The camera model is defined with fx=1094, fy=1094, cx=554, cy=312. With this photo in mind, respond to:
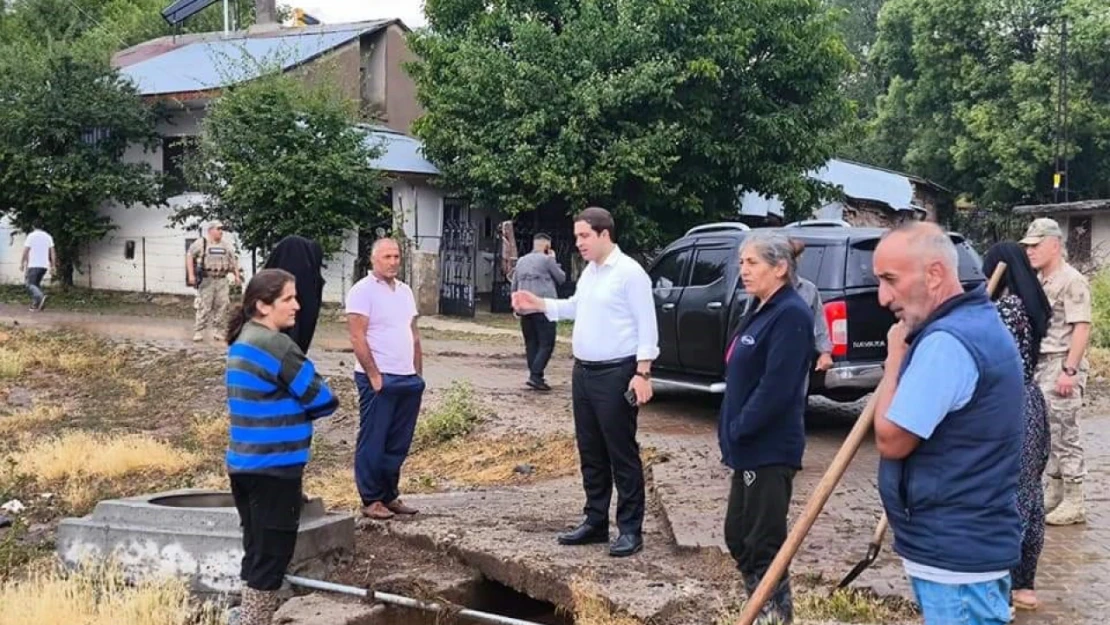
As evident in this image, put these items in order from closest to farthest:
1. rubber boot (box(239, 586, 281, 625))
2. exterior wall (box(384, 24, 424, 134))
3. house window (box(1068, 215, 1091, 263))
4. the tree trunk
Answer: rubber boot (box(239, 586, 281, 625))
the tree trunk
exterior wall (box(384, 24, 424, 134))
house window (box(1068, 215, 1091, 263))

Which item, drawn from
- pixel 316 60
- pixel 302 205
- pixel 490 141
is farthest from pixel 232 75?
pixel 490 141

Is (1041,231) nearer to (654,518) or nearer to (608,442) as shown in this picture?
(608,442)

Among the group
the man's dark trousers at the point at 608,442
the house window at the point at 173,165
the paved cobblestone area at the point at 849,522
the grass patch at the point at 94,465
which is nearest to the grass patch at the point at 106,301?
the house window at the point at 173,165

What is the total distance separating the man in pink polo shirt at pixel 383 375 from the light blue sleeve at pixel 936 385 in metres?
4.30

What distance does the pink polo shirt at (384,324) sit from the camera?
6.78 m

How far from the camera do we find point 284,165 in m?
19.1

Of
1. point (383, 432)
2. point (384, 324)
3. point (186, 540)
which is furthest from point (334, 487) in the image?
point (186, 540)

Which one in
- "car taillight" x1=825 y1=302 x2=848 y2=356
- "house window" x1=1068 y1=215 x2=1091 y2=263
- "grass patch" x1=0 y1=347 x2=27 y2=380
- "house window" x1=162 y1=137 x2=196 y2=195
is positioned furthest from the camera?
"house window" x1=1068 y1=215 x2=1091 y2=263

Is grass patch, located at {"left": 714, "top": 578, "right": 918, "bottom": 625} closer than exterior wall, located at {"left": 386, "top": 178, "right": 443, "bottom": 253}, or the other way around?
grass patch, located at {"left": 714, "top": 578, "right": 918, "bottom": 625}

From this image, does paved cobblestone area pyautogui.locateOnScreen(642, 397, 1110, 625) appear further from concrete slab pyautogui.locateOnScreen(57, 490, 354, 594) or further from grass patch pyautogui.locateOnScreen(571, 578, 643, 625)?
concrete slab pyautogui.locateOnScreen(57, 490, 354, 594)

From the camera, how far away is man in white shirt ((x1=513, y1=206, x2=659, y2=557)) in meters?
5.80

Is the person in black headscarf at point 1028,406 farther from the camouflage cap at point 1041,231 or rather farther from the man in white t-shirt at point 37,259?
the man in white t-shirt at point 37,259

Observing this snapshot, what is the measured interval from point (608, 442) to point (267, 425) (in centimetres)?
186

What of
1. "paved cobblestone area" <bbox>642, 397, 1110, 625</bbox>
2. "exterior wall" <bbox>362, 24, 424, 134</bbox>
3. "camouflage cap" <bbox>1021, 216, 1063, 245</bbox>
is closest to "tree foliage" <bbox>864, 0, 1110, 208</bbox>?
"exterior wall" <bbox>362, 24, 424, 134</bbox>
